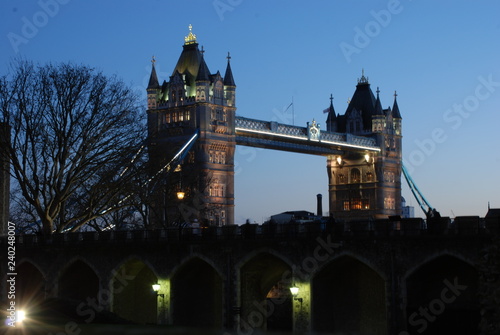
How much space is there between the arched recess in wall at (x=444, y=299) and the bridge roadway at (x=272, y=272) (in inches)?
1.8

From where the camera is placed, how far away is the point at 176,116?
323 ft

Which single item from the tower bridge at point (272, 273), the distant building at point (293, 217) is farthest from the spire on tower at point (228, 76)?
the tower bridge at point (272, 273)

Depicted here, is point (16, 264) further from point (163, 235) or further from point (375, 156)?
point (375, 156)

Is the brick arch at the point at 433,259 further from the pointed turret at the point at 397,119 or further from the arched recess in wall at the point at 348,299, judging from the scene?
the pointed turret at the point at 397,119

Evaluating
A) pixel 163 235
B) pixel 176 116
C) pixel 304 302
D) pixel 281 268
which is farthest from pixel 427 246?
pixel 176 116

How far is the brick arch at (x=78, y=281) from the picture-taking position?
157 ft

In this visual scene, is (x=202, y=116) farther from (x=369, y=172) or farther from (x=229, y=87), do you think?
(x=369, y=172)

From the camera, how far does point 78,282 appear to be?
161 ft

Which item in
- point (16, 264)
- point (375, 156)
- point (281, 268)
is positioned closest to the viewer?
point (281, 268)

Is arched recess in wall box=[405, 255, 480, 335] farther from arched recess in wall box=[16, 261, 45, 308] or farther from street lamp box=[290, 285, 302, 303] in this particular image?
arched recess in wall box=[16, 261, 45, 308]

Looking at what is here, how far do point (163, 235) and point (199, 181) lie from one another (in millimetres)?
41425

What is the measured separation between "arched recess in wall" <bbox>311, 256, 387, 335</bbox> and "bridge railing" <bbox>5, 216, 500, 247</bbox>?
1855 mm

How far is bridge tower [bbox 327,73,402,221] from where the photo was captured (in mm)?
123875

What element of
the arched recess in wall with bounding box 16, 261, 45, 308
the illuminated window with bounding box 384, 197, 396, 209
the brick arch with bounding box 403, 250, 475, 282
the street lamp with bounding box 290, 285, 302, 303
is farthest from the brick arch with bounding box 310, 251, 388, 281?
the illuminated window with bounding box 384, 197, 396, 209
